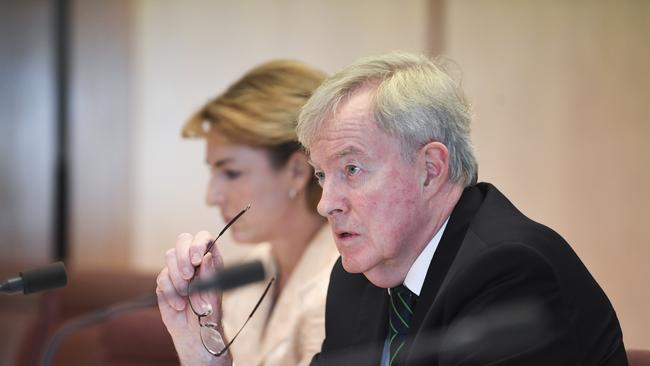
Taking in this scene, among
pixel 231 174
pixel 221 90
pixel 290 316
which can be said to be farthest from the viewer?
pixel 221 90

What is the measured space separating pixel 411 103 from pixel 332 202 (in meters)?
0.24

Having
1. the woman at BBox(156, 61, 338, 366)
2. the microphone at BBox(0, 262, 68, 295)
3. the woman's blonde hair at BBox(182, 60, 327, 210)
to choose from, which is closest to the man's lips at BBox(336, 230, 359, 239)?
the microphone at BBox(0, 262, 68, 295)

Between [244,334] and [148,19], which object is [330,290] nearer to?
[244,334]

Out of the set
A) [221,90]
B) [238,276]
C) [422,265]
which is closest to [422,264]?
[422,265]

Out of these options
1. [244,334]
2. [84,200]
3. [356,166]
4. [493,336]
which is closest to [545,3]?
[244,334]

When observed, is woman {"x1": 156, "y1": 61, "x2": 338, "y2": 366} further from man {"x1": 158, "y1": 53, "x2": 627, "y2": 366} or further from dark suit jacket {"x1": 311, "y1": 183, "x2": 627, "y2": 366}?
dark suit jacket {"x1": 311, "y1": 183, "x2": 627, "y2": 366}

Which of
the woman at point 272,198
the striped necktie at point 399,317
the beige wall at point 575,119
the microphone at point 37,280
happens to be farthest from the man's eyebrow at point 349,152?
the beige wall at point 575,119

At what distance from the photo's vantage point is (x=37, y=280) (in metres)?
A: 1.57

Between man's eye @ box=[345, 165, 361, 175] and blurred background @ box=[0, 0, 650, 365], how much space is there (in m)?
1.10

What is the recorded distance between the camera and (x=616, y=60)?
335 cm

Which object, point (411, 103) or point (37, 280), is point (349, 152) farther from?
point (37, 280)

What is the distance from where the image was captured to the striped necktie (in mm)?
1621

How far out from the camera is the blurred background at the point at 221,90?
337 centimetres

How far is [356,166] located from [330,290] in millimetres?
372
